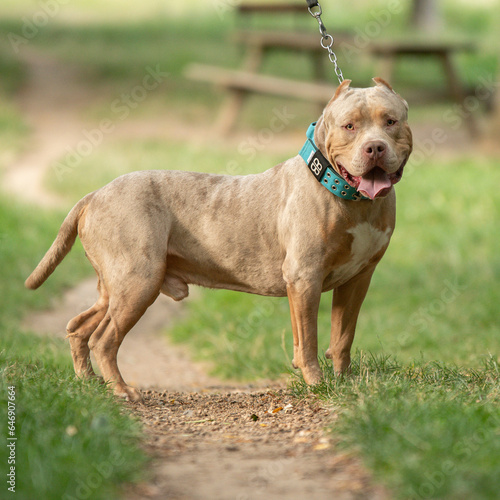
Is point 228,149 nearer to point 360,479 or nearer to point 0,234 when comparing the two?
point 0,234

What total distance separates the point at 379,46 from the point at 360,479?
10252 millimetres

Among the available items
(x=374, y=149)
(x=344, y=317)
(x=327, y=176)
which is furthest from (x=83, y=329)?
(x=374, y=149)

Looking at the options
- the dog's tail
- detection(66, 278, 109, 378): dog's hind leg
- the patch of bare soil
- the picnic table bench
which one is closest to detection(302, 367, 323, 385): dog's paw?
Answer: the patch of bare soil

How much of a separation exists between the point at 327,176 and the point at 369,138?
408 mm

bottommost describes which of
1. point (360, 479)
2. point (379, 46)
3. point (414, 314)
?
point (414, 314)

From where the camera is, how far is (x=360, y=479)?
302 cm

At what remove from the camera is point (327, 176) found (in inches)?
161

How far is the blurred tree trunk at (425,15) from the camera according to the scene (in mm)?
19062

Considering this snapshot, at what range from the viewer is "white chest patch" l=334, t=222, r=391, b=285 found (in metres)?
4.13

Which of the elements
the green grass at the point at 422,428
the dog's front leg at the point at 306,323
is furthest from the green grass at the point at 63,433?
the dog's front leg at the point at 306,323

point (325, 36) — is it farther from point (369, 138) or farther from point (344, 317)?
point (344, 317)

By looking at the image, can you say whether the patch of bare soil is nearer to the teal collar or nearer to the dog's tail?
the dog's tail

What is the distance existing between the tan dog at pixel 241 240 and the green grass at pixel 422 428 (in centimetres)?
48

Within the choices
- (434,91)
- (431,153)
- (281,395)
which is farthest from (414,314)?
(434,91)
